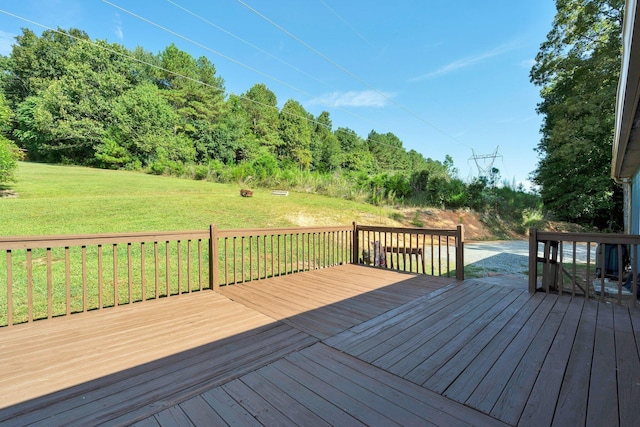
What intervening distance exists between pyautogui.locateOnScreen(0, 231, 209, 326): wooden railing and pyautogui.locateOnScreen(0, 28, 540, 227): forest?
9699 millimetres

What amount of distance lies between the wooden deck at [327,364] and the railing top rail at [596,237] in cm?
71

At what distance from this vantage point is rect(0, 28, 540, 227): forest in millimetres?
14930

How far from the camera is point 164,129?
20.6 m

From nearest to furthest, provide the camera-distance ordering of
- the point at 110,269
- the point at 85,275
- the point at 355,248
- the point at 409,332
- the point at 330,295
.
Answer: the point at 409,332, the point at 85,275, the point at 330,295, the point at 110,269, the point at 355,248

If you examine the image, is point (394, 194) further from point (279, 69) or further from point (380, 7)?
point (279, 69)

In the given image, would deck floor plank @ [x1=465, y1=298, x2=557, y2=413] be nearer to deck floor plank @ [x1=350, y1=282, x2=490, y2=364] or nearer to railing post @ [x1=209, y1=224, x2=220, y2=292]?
deck floor plank @ [x1=350, y1=282, x2=490, y2=364]

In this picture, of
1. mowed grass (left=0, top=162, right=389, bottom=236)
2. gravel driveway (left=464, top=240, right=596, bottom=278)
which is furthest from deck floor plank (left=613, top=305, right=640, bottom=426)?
mowed grass (left=0, top=162, right=389, bottom=236)

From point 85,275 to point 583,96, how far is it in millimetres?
14422

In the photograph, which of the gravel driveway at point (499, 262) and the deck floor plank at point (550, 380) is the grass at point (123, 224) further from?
the gravel driveway at point (499, 262)

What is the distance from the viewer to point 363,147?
35625 mm

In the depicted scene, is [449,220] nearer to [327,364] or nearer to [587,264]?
[587,264]

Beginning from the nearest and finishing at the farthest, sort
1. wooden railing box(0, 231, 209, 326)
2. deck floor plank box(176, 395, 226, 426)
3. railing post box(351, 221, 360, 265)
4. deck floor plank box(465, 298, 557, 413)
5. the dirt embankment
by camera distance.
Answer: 1. deck floor plank box(176, 395, 226, 426)
2. deck floor plank box(465, 298, 557, 413)
3. wooden railing box(0, 231, 209, 326)
4. railing post box(351, 221, 360, 265)
5. the dirt embankment

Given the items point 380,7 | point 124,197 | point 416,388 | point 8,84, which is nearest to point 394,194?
point 380,7

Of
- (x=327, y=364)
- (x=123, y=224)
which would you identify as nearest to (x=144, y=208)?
(x=123, y=224)
